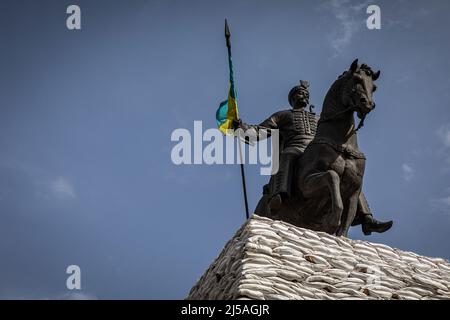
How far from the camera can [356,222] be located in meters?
15.6

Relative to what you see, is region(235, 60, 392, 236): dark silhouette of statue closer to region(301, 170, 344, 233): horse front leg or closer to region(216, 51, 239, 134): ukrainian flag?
region(301, 170, 344, 233): horse front leg

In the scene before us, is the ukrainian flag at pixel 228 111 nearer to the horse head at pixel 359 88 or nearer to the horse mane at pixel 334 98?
the horse mane at pixel 334 98

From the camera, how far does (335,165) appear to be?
15094mm

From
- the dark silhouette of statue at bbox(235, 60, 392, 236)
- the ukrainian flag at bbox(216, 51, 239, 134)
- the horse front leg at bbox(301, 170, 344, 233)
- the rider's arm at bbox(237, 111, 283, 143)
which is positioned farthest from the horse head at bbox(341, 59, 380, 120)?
the ukrainian flag at bbox(216, 51, 239, 134)

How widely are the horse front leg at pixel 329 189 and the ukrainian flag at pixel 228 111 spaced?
1.80 m

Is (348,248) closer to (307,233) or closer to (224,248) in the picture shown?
(307,233)

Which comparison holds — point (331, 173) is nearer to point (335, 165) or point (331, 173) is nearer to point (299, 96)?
point (335, 165)

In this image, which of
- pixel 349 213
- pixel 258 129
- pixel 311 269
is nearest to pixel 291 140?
pixel 258 129

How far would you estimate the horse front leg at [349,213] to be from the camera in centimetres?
1502

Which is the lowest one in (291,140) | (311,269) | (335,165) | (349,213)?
(311,269)

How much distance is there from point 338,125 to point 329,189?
1044mm

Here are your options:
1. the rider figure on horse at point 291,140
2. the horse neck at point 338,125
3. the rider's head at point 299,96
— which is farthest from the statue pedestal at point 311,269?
the rider's head at point 299,96
